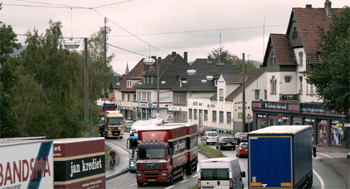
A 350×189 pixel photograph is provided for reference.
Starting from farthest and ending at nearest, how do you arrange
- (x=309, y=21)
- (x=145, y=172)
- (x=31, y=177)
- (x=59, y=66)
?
1. (x=309, y=21)
2. (x=59, y=66)
3. (x=145, y=172)
4. (x=31, y=177)

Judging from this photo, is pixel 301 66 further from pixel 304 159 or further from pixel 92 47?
pixel 304 159

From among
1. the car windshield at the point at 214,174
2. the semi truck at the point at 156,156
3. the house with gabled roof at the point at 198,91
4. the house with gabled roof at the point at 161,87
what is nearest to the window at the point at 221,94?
the house with gabled roof at the point at 198,91

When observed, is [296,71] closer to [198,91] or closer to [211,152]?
[211,152]

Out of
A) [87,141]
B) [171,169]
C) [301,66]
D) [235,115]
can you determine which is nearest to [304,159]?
[171,169]

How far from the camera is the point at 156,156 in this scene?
1046 inches

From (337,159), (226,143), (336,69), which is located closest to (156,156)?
(336,69)

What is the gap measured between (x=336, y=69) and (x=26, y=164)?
2673 cm

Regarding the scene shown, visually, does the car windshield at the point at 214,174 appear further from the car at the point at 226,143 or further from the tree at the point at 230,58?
the tree at the point at 230,58

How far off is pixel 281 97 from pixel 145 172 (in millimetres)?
37379

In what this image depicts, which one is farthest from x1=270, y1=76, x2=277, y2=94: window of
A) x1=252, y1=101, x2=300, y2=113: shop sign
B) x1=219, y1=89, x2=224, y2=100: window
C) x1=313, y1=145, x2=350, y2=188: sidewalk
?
x1=313, y1=145, x2=350, y2=188: sidewalk

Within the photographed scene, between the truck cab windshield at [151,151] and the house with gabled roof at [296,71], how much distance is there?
2971 cm

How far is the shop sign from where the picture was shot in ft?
189

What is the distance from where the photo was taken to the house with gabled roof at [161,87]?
318 feet

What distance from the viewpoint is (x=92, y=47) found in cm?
6962
